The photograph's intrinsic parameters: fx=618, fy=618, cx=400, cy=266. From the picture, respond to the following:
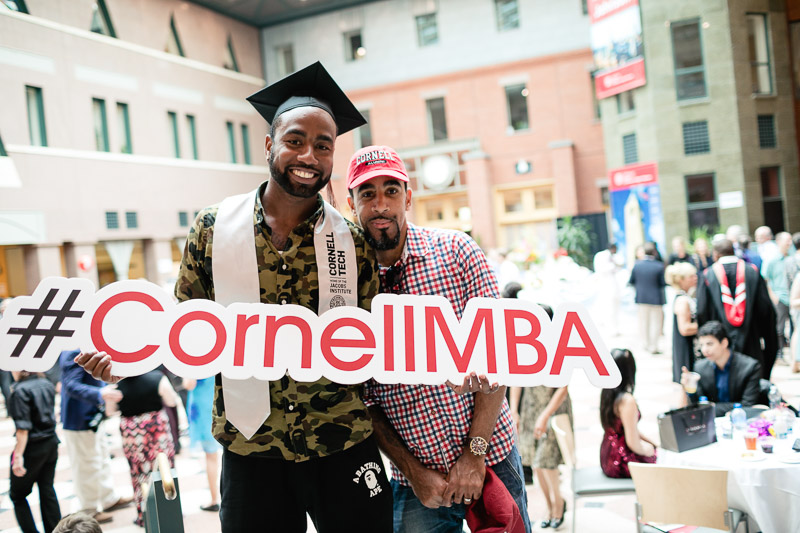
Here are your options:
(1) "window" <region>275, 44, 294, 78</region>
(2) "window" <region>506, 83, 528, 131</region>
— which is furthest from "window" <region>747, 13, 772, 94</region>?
(1) "window" <region>275, 44, 294, 78</region>

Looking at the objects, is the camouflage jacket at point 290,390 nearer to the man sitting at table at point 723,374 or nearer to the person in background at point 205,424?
the man sitting at table at point 723,374

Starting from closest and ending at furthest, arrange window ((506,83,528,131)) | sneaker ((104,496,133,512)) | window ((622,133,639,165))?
sneaker ((104,496,133,512))
window ((622,133,639,165))
window ((506,83,528,131))

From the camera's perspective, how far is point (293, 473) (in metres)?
1.55

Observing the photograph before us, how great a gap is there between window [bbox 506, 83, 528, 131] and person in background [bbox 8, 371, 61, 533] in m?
16.7

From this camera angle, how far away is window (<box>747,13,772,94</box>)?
49.3 ft

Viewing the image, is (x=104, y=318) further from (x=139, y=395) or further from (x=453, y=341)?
(x=139, y=395)

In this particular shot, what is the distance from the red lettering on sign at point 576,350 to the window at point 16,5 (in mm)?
7519

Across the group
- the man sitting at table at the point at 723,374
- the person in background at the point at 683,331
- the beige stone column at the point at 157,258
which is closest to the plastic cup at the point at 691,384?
the man sitting at table at the point at 723,374

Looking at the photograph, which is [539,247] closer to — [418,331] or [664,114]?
[664,114]

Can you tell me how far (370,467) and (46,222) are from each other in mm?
7393

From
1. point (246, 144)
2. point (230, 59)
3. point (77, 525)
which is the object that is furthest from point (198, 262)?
point (230, 59)

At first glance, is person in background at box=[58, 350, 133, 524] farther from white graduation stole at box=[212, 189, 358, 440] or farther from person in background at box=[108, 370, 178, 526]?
white graduation stole at box=[212, 189, 358, 440]

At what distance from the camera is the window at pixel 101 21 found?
9711 mm

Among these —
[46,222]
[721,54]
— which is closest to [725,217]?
[721,54]
